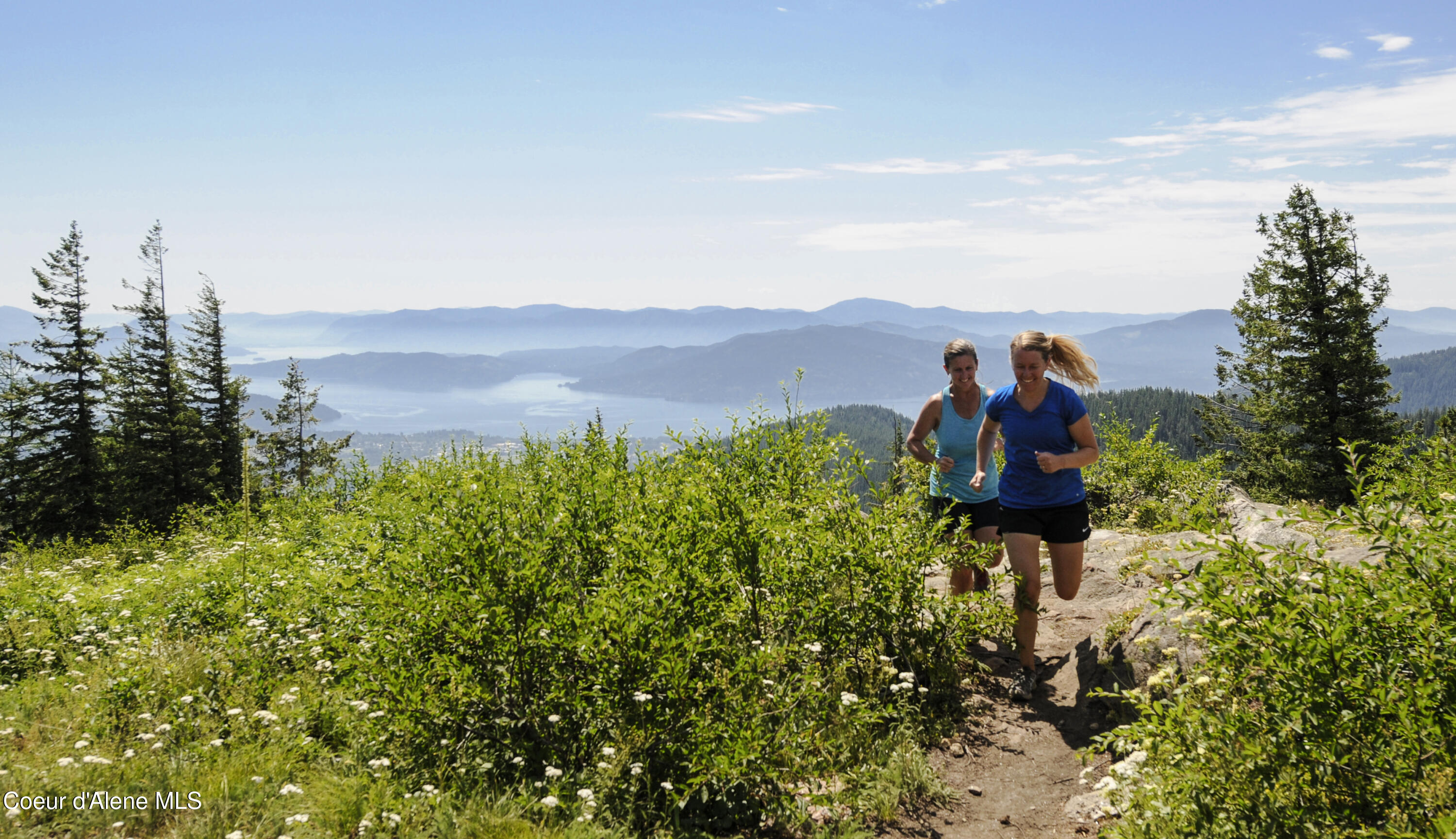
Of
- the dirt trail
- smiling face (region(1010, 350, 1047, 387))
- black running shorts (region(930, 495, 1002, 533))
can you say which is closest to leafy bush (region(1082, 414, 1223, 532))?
the dirt trail

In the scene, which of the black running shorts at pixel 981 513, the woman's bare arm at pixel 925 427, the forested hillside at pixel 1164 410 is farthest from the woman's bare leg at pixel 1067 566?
the forested hillside at pixel 1164 410

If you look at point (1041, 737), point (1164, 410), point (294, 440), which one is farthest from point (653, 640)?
point (1164, 410)

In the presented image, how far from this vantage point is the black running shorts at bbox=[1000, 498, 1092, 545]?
17.1 ft

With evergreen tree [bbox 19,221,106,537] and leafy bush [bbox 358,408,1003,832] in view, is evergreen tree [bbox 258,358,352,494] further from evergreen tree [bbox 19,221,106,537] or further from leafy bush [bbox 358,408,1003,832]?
leafy bush [bbox 358,408,1003,832]

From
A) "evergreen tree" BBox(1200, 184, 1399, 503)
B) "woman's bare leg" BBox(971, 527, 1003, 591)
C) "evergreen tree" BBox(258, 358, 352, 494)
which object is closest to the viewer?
"woman's bare leg" BBox(971, 527, 1003, 591)

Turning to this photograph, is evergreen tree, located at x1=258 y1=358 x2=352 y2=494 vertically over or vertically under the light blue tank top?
under

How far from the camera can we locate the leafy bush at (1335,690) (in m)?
2.23

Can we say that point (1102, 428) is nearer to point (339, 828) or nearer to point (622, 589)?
point (622, 589)

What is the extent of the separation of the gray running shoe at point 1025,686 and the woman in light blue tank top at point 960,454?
2.23 feet

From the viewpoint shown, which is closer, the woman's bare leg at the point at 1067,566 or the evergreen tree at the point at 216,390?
the woman's bare leg at the point at 1067,566

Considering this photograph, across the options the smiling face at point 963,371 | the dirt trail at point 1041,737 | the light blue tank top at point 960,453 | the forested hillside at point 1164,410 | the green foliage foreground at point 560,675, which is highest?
the smiling face at point 963,371

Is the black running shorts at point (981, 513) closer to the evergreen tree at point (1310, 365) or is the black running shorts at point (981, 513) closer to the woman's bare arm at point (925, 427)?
the woman's bare arm at point (925, 427)

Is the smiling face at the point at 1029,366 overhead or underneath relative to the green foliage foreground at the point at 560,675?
overhead

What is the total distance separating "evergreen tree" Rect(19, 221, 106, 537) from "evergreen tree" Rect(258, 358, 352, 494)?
24.9 feet
